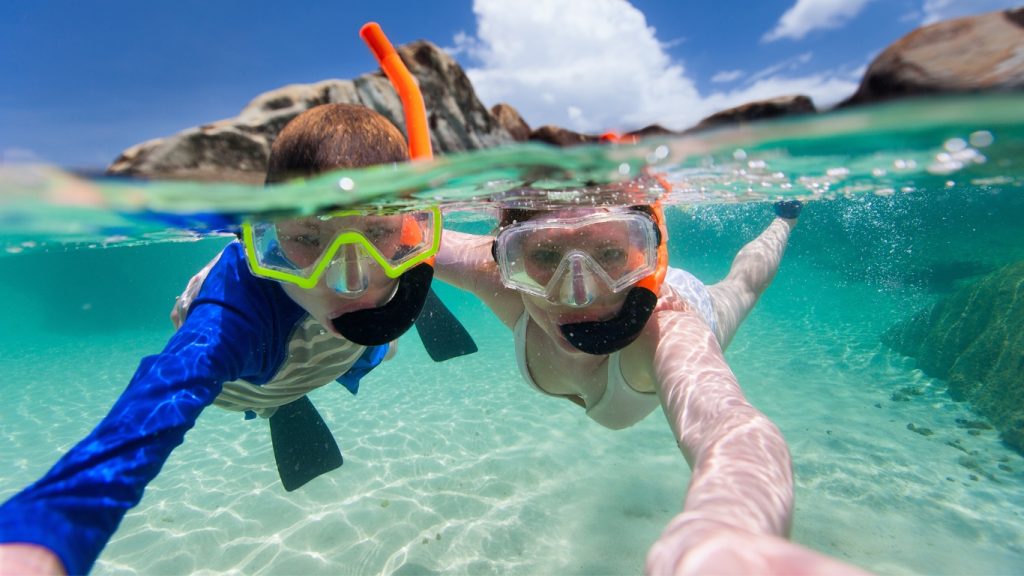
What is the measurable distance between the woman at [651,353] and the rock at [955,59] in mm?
1607

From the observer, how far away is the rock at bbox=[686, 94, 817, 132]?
320cm

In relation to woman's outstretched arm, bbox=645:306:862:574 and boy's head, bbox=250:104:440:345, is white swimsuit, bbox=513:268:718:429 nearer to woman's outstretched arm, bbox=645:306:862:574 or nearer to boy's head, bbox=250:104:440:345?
woman's outstretched arm, bbox=645:306:862:574

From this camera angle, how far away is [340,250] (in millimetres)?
3148

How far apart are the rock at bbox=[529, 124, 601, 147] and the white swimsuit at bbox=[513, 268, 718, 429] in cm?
143

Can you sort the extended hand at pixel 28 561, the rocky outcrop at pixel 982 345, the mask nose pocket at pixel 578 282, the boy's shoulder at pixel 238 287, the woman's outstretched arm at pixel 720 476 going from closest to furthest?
the woman's outstretched arm at pixel 720 476 < the extended hand at pixel 28 561 < the boy's shoulder at pixel 238 287 < the mask nose pocket at pixel 578 282 < the rocky outcrop at pixel 982 345

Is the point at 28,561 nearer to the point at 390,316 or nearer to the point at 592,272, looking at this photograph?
the point at 390,316

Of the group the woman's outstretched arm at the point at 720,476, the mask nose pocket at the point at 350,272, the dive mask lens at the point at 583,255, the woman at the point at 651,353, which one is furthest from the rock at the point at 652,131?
the mask nose pocket at the point at 350,272

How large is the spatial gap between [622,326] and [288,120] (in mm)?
3624

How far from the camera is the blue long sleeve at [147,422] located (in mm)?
1741

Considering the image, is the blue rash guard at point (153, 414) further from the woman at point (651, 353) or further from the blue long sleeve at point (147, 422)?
the woman at point (651, 353)

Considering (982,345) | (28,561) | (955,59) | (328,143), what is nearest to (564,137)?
(328,143)

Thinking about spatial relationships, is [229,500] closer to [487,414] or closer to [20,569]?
[487,414]

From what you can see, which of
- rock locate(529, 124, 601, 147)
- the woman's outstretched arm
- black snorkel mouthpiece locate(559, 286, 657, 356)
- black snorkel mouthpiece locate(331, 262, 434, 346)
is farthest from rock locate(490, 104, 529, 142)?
the woman's outstretched arm

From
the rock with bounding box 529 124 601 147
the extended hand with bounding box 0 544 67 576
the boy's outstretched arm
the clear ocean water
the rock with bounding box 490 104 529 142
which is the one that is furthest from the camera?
the rock with bounding box 490 104 529 142
